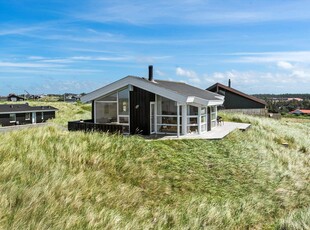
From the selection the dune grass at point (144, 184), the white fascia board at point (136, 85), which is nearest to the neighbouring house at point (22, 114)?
the white fascia board at point (136, 85)

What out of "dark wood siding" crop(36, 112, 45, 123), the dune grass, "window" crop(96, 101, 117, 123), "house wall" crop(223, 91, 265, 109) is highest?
"house wall" crop(223, 91, 265, 109)

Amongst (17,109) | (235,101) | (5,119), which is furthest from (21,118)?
(235,101)

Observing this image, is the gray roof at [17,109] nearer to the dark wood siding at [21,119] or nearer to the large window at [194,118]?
the dark wood siding at [21,119]

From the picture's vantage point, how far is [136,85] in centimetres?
1905

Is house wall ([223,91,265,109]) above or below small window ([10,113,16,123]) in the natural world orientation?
above

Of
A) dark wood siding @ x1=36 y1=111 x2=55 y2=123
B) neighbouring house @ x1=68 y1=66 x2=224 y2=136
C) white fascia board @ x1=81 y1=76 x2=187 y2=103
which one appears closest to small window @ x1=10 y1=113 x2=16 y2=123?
dark wood siding @ x1=36 y1=111 x2=55 y2=123

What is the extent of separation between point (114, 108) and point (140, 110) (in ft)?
6.85

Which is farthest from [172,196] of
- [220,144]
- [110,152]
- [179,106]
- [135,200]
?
[179,106]

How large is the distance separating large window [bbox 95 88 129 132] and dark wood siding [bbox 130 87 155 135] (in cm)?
51

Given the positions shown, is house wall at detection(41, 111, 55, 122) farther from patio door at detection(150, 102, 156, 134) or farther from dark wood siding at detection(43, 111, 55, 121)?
patio door at detection(150, 102, 156, 134)

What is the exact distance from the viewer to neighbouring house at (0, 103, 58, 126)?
40062 millimetres

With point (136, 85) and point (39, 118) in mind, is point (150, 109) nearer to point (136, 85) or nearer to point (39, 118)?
point (136, 85)

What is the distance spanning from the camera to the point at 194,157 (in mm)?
14414

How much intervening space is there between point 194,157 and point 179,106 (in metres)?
4.78
